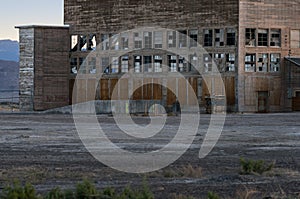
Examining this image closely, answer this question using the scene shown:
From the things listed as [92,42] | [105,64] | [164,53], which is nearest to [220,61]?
[164,53]

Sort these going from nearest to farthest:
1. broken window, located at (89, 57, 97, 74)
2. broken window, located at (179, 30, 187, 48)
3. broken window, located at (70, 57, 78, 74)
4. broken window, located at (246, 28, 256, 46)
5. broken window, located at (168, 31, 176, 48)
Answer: broken window, located at (246, 28, 256, 46), broken window, located at (179, 30, 187, 48), broken window, located at (168, 31, 176, 48), broken window, located at (89, 57, 97, 74), broken window, located at (70, 57, 78, 74)

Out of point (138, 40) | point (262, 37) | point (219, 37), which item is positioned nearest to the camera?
point (219, 37)

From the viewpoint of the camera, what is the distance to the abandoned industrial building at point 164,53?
54.7m

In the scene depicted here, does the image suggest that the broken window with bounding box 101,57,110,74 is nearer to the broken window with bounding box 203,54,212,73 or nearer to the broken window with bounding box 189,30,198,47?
the broken window with bounding box 189,30,198,47

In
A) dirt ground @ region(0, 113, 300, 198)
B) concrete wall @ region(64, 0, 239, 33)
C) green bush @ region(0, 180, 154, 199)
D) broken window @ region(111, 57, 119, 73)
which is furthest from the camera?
broken window @ region(111, 57, 119, 73)

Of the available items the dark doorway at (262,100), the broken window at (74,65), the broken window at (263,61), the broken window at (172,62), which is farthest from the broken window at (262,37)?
the broken window at (74,65)

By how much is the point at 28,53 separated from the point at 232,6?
60.4 ft

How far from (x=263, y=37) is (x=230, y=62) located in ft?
11.2

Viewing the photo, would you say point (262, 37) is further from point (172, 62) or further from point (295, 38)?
point (172, 62)

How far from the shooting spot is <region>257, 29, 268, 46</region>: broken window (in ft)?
181

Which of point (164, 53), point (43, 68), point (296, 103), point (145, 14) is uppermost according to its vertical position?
point (145, 14)

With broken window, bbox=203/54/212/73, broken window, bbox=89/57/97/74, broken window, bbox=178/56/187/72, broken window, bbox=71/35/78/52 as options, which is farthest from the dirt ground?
broken window, bbox=71/35/78/52

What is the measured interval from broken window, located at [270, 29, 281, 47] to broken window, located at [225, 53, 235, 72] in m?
3.54

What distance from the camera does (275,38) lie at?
55875mm
